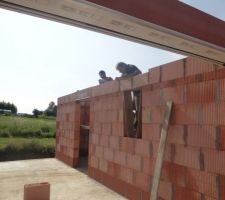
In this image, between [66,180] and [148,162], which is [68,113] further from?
[148,162]

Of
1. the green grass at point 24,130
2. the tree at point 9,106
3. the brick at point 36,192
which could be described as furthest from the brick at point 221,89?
the tree at point 9,106

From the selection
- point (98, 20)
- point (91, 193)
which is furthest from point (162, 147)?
point (98, 20)

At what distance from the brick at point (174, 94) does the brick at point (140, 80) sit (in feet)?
1.84

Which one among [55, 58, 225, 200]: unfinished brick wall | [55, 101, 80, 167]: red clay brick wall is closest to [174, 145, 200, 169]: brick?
[55, 58, 225, 200]: unfinished brick wall

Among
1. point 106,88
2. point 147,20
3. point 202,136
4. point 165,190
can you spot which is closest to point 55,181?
point 106,88

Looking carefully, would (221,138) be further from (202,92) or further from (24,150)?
(24,150)

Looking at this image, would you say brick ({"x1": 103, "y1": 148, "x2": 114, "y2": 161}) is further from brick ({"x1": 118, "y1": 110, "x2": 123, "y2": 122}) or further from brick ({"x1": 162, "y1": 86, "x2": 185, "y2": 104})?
brick ({"x1": 162, "y1": 86, "x2": 185, "y2": 104})

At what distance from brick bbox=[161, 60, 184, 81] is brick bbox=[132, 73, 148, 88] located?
1.59ft

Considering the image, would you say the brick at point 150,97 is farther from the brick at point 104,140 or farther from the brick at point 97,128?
the brick at point 97,128

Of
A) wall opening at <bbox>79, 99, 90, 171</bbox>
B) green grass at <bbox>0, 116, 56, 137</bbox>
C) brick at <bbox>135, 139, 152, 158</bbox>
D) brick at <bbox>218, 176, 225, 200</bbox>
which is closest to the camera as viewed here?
brick at <bbox>218, 176, 225, 200</bbox>

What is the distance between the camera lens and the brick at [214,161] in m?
3.24

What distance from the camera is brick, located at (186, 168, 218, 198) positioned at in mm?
3340

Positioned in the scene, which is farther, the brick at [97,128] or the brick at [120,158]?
the brick at [97,128]

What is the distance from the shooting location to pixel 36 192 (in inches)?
172
